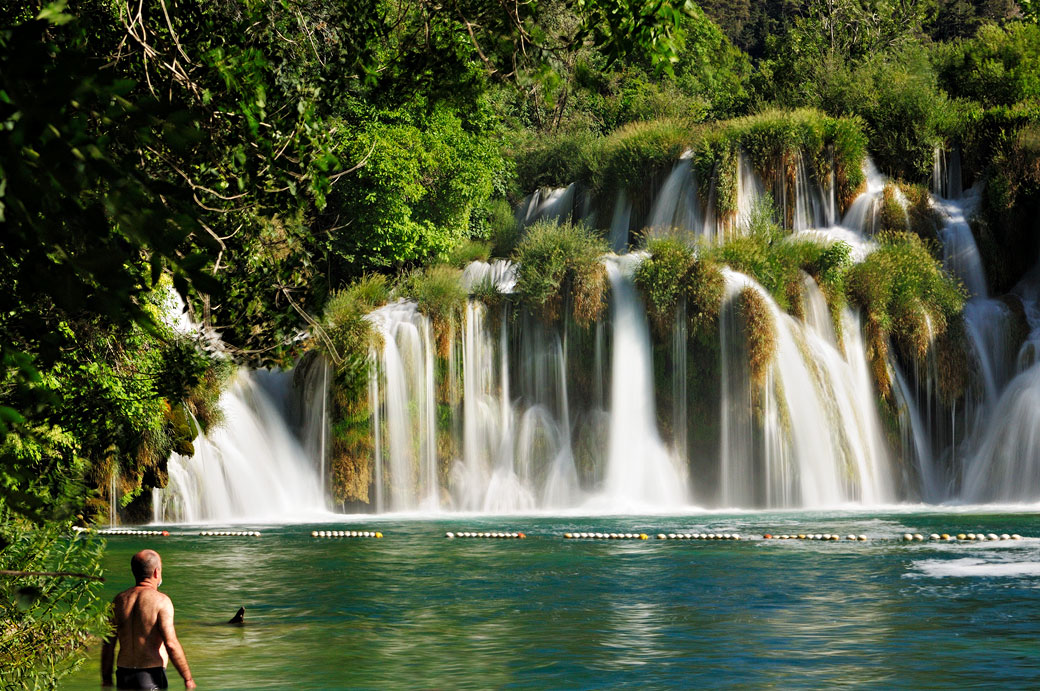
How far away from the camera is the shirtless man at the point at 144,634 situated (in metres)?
7.73

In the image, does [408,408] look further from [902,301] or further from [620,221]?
[902,301]

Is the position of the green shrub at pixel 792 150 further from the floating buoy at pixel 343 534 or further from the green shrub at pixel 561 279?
the floating buoy at pixel 343 534

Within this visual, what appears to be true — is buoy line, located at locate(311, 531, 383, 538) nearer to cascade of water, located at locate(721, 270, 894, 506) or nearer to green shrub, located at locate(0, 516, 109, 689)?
cascade of water, located at locate(721, 270, 894, 506)

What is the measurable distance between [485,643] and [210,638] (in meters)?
2.62

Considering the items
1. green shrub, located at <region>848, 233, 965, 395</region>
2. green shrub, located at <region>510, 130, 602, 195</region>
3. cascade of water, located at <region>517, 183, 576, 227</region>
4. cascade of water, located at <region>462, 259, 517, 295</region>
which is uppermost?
green shrub, located at <region>510, 130, 602, 195</region>

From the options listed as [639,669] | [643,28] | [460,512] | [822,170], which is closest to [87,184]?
[643,28]

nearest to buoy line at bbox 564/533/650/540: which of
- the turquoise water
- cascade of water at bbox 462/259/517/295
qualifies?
A: the turquoise water

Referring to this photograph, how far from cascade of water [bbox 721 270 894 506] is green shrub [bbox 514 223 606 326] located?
3.14 meters

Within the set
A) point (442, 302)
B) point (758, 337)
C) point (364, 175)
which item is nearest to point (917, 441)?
point (758, 337)

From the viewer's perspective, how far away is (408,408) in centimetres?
2888

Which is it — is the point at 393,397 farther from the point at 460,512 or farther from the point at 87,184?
the point at 87,184

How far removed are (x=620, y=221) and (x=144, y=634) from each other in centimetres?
2898

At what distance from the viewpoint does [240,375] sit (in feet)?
94.4

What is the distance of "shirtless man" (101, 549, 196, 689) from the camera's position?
773 centimetres
